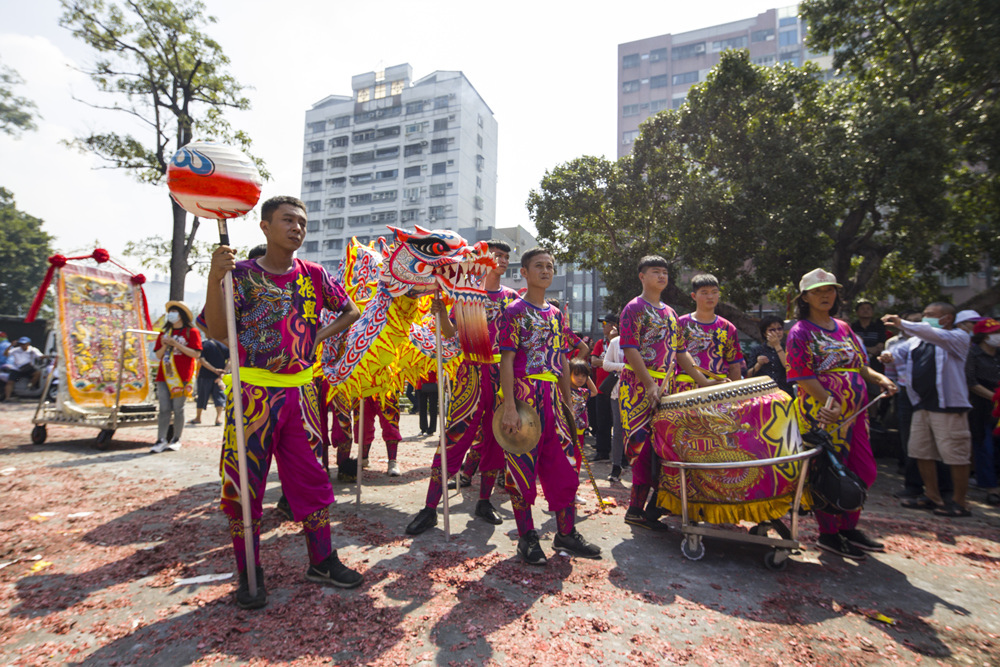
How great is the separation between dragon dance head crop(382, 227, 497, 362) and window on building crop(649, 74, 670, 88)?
61713 mm

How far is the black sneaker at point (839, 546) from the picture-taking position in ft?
12.6

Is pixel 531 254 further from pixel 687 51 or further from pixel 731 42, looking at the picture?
pixel 731 42

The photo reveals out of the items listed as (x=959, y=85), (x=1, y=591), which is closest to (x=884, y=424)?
(x=959, y=85)

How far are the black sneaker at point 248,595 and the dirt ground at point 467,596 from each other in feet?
0.15

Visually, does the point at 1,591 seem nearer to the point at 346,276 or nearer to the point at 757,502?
the point at 346,276

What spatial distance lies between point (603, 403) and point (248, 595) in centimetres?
551

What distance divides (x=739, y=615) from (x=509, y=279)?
152 ft

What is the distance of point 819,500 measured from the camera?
382cm

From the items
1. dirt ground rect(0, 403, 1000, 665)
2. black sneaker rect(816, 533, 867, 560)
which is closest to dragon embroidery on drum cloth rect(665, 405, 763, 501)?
dirt ground rect(0, 403, 1000, 665)

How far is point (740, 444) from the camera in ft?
11.6

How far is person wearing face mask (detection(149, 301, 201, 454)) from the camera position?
7.44 metres

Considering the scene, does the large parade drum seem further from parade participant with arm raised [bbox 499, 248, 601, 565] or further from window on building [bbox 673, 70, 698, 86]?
window on building [bbox 673, 70, 698, 86]

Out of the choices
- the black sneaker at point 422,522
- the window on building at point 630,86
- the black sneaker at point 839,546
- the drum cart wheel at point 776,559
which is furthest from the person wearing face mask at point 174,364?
the window on building at point 630,86

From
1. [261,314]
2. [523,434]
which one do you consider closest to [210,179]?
[261,314]
